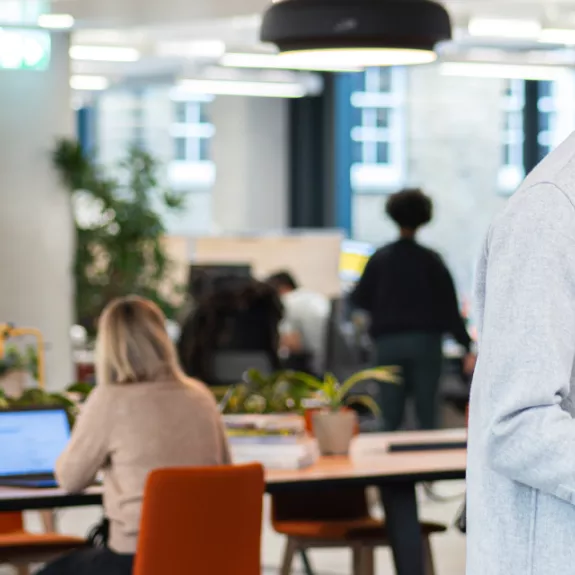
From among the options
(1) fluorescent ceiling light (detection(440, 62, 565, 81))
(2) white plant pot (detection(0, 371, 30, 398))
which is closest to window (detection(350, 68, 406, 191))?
(1) fluorescent ceiling light (detection(440, 62, 565, 81))

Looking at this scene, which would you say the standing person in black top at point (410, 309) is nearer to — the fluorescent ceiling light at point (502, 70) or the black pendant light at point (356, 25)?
the black pendant light at point (356, 25)

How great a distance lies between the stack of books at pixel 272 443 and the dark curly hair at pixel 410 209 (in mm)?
2634

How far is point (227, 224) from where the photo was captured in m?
16.5

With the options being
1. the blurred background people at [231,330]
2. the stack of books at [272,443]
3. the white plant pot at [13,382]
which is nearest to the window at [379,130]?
the blurred background people at [231,330]

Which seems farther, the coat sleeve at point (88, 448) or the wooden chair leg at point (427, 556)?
the wooden chair leg at point (427, 556)

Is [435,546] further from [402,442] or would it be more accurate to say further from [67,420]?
[67,420]

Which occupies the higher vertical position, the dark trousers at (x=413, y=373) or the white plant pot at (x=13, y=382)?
the white plant pot at (x=13, y=382)

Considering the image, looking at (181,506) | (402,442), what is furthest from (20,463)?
(402,442)

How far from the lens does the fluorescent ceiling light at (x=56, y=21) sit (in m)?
9.06

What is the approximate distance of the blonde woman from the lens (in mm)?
3627

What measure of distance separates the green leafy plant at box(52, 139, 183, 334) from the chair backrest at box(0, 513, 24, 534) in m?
5.11

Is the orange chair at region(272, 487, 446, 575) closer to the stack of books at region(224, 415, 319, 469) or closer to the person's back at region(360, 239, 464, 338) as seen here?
the stack of books at region(224, 415, 319, 469)

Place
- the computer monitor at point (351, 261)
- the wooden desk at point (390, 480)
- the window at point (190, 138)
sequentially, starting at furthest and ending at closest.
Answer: the window at point (190, 138), the computer monitor at point (351, 261), the wooden desk at point (390, 480)

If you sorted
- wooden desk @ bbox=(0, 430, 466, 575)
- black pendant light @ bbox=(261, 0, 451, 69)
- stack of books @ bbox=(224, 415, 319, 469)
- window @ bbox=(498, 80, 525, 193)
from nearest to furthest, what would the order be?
1. wooden desk @ bbox=(0, 430, 466, 575)
2. stack of books @ bbox=(224, 415, 319, 469)
3. black pendant light @ bbox=(261, 0, 451, 69)
4. window @ bbox=(498, 80, 525, 193)
